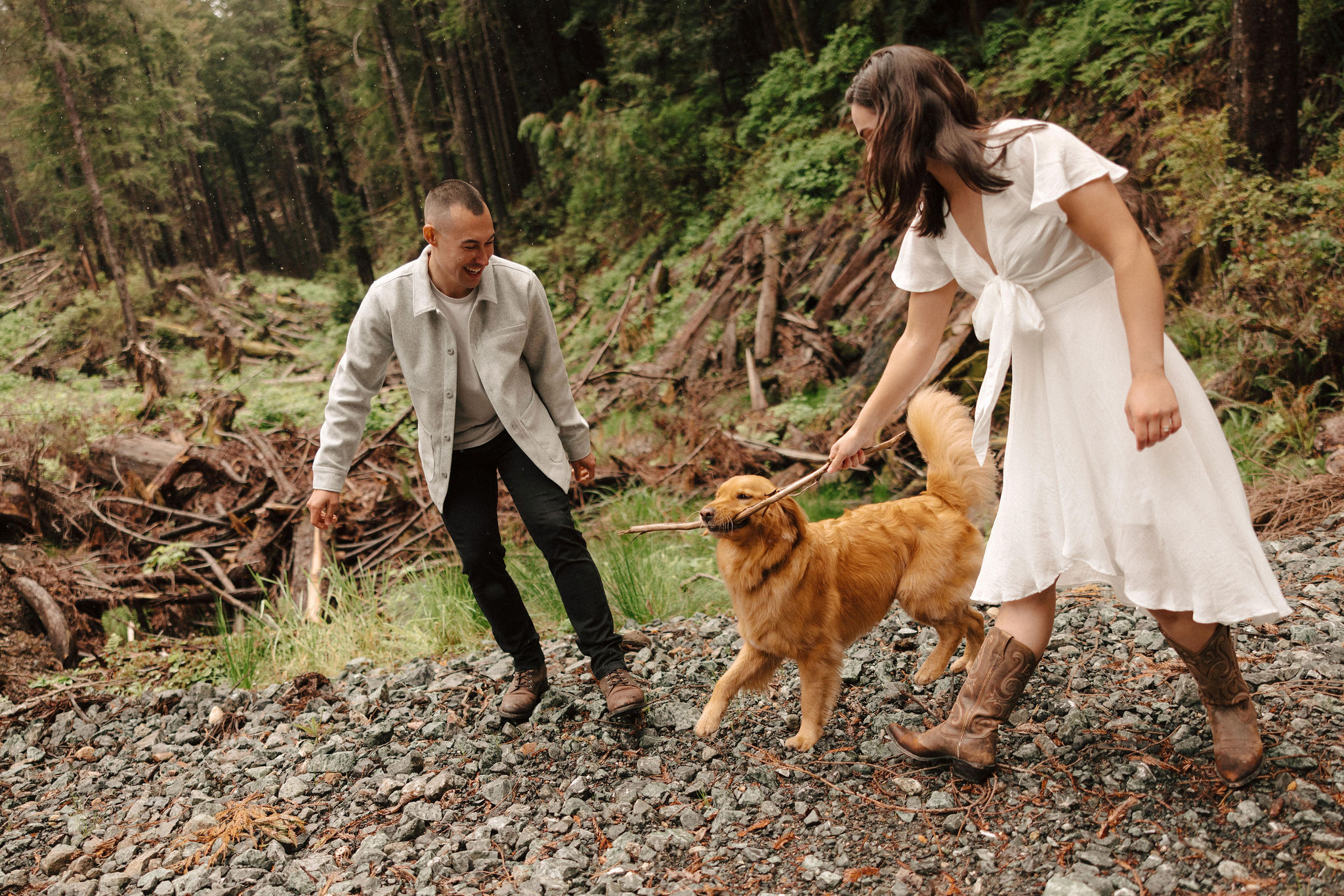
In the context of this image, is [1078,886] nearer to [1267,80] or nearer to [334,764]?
[334,764]

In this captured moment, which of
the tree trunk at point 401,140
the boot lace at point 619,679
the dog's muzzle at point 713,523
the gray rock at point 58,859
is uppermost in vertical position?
the tree trunk at point 401,140

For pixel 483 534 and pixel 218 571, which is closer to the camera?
pixel 483 534

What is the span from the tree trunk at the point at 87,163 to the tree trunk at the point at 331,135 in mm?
6135

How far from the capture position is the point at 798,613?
10.9 feet

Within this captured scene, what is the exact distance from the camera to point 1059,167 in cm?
228

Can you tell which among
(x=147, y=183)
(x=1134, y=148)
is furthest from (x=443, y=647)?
(x=147, y=183)

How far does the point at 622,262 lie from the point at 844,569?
13.1 m

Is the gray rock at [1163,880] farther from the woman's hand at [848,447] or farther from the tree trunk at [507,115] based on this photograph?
the tree trunk at [507,115]

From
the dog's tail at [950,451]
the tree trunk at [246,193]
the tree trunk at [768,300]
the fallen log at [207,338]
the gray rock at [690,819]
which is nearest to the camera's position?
the gray rock at [690,819]

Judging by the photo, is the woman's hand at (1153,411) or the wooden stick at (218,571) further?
the wooden stick at (218,571)

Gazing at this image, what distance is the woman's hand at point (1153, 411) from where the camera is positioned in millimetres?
2182

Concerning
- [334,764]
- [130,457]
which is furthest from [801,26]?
[334,764]

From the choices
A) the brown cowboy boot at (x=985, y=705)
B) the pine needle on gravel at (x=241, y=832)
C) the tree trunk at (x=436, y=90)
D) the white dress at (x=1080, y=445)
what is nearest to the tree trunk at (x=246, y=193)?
the tree trunk at (x=436, y=90)

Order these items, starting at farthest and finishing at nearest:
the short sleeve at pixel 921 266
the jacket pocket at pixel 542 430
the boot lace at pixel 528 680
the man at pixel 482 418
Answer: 1. the boot lace at pixel 528 680
2. the jacket pocket at pixel 542 430
3. the man at pixel 482 418
4. the short sleeve at pixel 921 266
